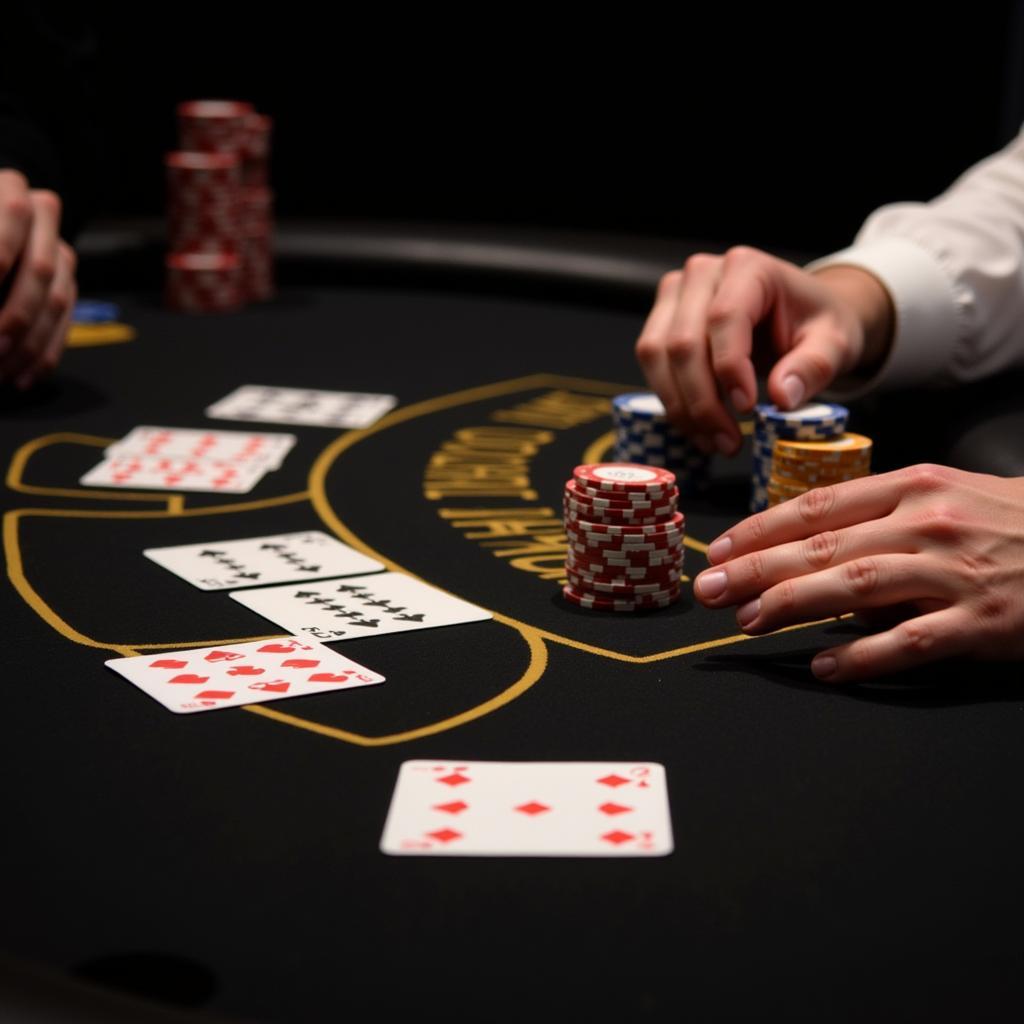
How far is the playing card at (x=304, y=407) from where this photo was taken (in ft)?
9.57

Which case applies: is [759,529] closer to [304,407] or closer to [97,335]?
[304,407]

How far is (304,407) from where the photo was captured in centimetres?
300

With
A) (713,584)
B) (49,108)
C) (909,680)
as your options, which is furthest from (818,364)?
(49,108)

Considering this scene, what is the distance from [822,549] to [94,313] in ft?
8.58

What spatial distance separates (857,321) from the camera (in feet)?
8.55

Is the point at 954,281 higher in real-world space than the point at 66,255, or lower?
higher

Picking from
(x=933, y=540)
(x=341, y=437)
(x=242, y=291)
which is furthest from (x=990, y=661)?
(x=242, y=291)

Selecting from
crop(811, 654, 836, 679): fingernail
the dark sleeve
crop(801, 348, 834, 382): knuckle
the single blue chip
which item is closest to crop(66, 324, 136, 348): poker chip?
the single blue chip

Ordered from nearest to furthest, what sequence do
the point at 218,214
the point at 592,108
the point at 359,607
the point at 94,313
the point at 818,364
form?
1. the point at 359,607
2. the point at 818,364
3. the point at 94,313
4. the point at 218,214
5. the point at 592,108

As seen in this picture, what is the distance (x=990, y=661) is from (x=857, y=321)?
3.35 feet

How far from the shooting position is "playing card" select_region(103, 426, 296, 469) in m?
2.62

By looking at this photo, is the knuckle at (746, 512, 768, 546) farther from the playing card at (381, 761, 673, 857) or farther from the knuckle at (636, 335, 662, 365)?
the knuckle at (636, 335, 662, 365)

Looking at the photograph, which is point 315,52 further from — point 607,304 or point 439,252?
point 607,304

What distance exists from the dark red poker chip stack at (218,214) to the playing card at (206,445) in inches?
53.7
